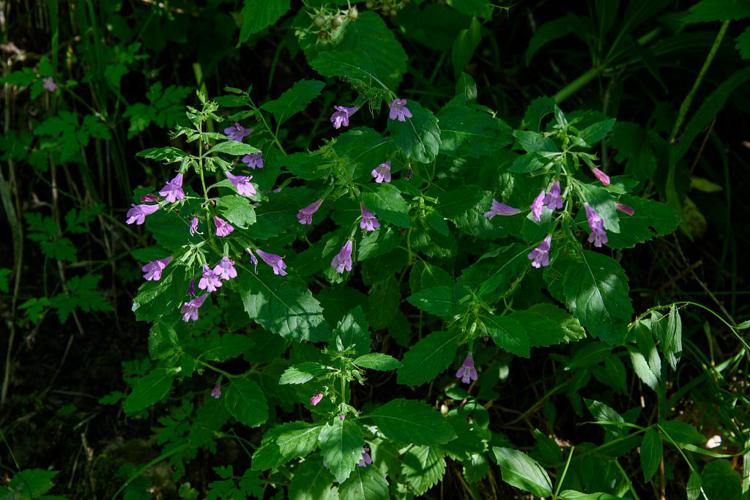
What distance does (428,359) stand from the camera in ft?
7.50

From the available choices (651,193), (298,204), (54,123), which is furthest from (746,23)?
(54,123)

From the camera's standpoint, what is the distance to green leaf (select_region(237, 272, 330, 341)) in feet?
7.45

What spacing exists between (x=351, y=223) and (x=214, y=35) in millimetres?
1869

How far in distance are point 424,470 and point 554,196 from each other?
108 centimetres

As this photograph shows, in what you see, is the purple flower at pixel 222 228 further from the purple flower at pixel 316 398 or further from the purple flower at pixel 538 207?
the purple flower at pixel 538 207

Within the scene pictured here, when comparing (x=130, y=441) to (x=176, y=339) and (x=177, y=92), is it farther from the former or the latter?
(x=177, y=92)

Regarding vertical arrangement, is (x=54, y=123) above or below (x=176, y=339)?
above

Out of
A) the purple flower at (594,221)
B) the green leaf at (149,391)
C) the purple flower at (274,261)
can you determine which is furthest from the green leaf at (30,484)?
the purple flower at (594,221)

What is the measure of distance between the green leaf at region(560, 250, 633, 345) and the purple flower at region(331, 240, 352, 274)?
687 mm

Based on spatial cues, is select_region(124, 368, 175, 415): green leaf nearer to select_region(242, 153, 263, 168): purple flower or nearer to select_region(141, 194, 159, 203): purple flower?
select_region(141, 194, 159, 203): purple flower

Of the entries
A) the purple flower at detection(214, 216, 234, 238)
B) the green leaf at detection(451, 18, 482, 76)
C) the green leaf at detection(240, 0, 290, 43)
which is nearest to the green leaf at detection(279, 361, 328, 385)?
the purple flower at detection(214, 216, 234, 238)

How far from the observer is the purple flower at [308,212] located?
2297mm

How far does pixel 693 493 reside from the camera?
2.43 meters

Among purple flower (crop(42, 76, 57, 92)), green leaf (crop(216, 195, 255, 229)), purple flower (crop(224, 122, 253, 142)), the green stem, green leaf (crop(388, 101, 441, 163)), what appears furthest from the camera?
purple flower (crop(42, 76, 57, 92))
